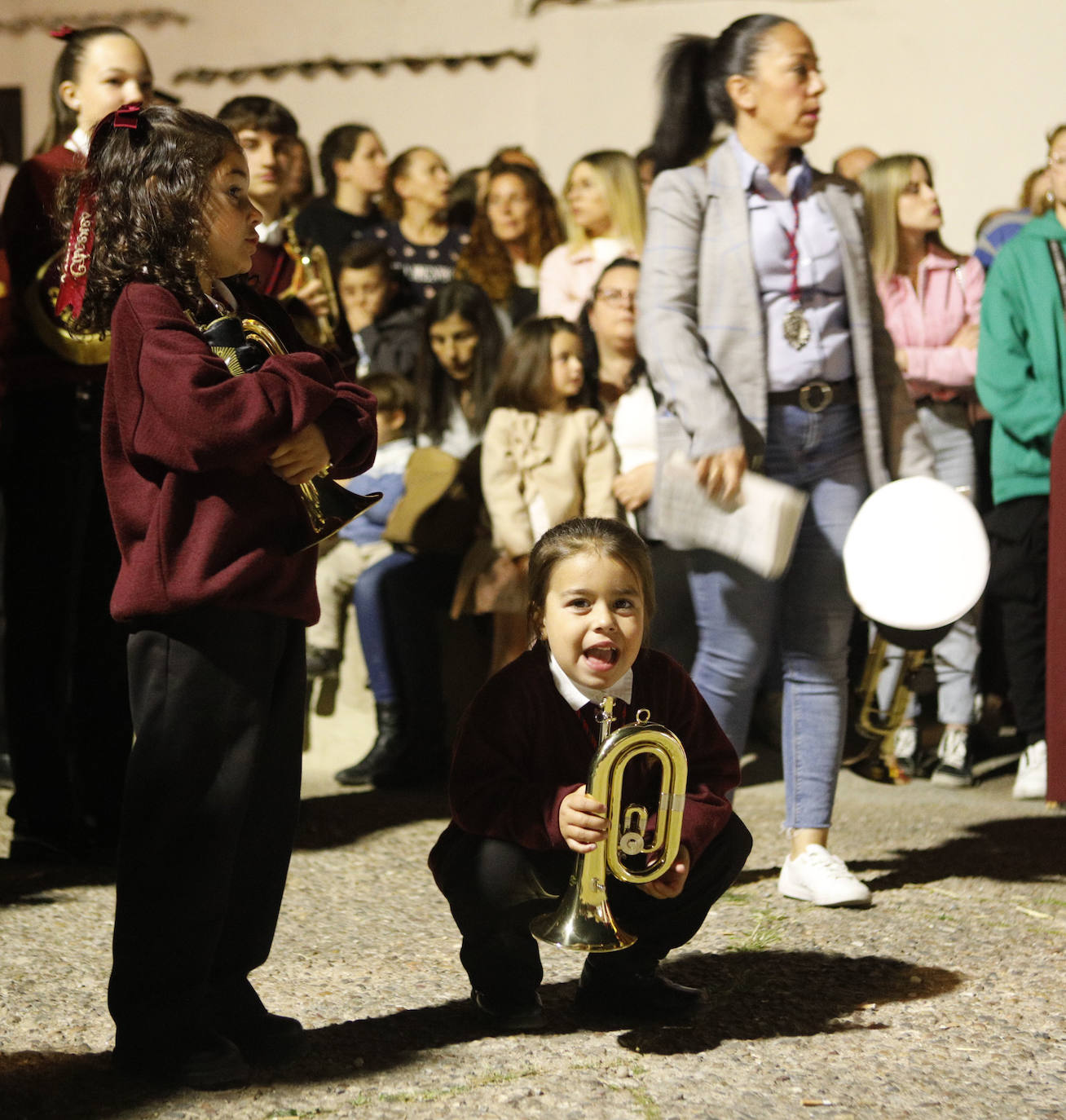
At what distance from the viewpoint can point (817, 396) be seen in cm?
341

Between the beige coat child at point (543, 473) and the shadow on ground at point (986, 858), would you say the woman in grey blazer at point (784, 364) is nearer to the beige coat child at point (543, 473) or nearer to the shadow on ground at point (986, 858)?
the shadow on ground at point (986, 858)

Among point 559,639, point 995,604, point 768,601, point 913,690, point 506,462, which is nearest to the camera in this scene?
point 559,639

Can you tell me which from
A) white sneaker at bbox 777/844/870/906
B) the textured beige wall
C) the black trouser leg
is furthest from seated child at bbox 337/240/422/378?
white sneaker at bbox 777/844/870/906

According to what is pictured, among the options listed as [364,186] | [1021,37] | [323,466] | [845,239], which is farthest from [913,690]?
[364,186]

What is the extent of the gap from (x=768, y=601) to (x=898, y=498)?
36 centimetres

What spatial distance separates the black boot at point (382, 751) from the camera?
15.8 feet

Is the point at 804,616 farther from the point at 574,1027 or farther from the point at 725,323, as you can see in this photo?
the point at 574,1027

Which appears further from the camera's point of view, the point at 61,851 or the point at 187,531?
the point at 61,851

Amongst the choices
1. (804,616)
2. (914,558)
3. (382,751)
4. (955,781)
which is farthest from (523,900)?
(955,781)

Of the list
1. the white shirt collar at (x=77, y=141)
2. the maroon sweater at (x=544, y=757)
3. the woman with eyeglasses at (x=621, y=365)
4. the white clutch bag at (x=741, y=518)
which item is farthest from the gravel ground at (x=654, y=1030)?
the white shirt collar at (x=77, y=141)

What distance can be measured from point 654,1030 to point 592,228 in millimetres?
3609

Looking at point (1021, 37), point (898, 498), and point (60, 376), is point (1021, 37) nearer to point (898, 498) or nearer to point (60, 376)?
point (898, 498)

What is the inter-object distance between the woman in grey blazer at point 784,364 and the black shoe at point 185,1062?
1507 millimetres

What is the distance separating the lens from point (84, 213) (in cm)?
237
